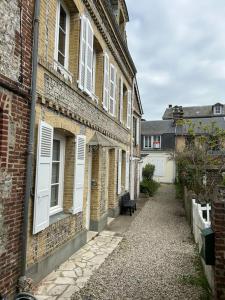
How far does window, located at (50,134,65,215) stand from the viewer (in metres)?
6.17

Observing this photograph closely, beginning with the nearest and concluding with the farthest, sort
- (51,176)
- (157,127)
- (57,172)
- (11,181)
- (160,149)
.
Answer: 1. (11,181)
2. (51,176)
3. (57,172)
4. (160,149)
5. (157,127)

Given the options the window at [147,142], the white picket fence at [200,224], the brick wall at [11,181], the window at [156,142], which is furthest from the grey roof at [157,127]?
the brick wall at [11,181]

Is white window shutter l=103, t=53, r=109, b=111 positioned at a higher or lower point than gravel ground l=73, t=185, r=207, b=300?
higher

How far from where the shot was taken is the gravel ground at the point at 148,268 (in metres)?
4.75

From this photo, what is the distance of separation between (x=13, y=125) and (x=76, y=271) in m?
3.25

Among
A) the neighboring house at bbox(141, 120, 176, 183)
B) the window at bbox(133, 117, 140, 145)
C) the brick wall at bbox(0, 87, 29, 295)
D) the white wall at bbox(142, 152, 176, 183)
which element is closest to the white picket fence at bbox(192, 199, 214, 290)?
the brick wall at bbox(0, 87, 29, 295)

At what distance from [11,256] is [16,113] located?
2.11 metres

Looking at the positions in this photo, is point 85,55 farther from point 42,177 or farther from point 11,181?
point 11,181

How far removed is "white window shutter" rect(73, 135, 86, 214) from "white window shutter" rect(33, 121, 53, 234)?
1408mm

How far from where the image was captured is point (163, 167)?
1265 inches

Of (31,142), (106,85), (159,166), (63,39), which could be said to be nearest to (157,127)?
(159,166)

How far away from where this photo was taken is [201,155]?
1253cm

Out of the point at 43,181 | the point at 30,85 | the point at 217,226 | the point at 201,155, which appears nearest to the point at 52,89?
the point at 30,85

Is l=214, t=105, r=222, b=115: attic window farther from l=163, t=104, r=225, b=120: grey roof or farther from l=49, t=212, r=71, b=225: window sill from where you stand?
l=49, t=212, r=71, b=225: window sill
